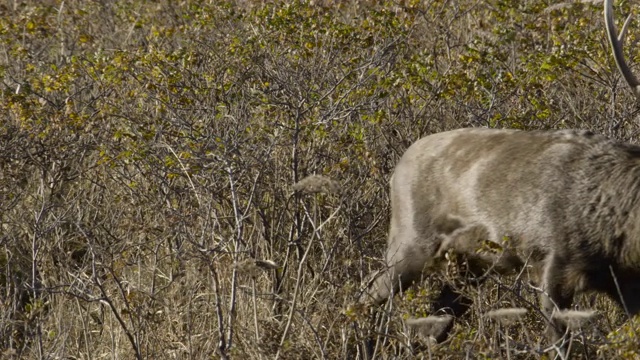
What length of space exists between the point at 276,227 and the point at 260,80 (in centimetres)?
117

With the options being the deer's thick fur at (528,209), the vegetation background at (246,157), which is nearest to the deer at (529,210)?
the deer's thick fur at (528,209)

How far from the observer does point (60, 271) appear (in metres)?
7.05

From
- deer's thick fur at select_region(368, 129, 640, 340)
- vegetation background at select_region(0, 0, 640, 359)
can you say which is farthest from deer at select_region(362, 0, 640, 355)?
vegetation background at select_region(0, 0, 640, 359)

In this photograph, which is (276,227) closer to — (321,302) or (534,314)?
(321,302)

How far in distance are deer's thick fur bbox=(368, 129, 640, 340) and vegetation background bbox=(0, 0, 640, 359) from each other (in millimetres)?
264

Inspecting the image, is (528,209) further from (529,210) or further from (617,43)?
(617,43)

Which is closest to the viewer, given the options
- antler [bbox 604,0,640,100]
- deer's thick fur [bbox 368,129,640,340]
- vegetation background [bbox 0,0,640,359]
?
deer's thick fur [bbox 368,129,640,340]

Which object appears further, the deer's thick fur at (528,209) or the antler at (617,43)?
the antler at (617,43)

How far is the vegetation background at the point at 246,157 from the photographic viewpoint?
6340 mm

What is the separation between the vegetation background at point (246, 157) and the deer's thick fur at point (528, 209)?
26 centimetres

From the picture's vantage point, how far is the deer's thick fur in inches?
217

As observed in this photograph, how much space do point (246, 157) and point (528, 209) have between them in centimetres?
194

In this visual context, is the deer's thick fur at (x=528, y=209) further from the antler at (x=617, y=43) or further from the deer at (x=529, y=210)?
the antler at (x=617, y=43)

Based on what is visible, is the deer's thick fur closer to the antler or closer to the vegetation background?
the vegetation background
